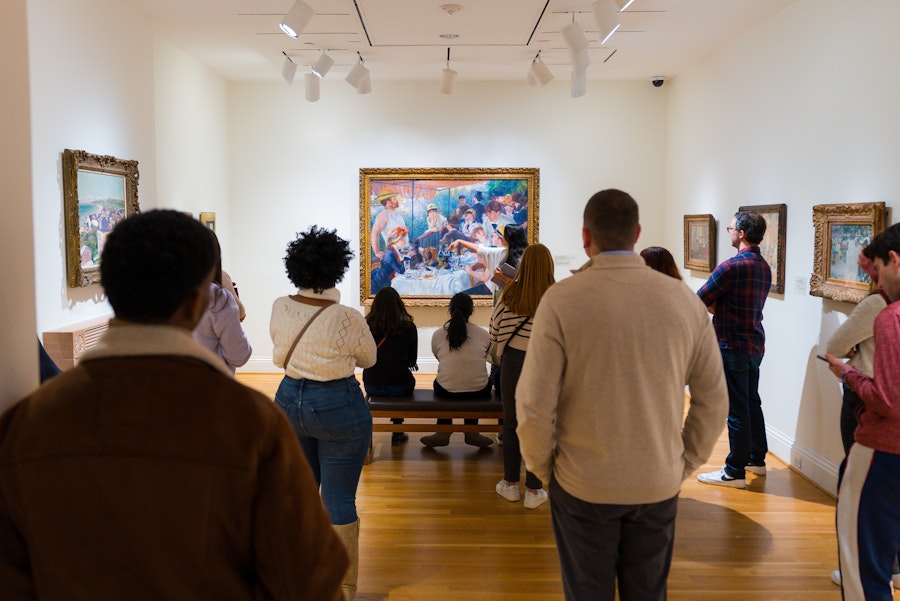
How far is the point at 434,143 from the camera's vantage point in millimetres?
9133

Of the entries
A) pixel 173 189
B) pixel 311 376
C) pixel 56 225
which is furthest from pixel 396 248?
pixel 311 376

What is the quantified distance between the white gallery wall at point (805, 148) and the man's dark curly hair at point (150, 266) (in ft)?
14.5

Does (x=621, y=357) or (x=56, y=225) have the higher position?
(x=56, y=225)

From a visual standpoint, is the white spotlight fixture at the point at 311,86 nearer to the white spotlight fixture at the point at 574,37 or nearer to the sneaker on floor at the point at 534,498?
the white spotlight fixture at the point at 574,37

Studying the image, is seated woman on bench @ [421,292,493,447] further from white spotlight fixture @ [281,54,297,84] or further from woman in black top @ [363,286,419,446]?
white spotlight fixture @ [281,54,297,84]

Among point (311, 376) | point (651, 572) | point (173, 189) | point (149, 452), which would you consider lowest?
point (651, 572)

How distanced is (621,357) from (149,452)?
4.74 ft

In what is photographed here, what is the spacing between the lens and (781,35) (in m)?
5.89

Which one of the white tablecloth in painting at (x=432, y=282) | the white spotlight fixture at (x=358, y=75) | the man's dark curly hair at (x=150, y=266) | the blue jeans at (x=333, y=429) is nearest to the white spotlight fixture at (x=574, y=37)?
the white spotlight fixture at (x=358, y=75)

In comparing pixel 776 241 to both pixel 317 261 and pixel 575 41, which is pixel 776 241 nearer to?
pixel 575 41

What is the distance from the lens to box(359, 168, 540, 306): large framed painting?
360 inches

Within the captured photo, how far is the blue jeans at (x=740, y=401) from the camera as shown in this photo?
5.18m

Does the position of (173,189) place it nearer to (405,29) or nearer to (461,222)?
(405,29)

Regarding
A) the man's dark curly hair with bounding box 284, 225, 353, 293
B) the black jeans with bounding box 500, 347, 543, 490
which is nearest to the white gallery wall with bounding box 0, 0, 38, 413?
the man's dark curly hair with bounding box 284, 225, 353, 293
